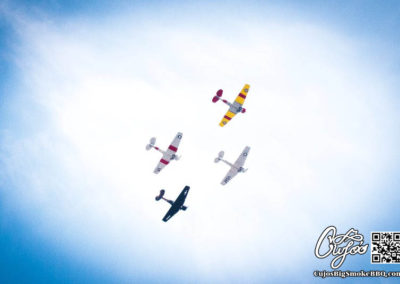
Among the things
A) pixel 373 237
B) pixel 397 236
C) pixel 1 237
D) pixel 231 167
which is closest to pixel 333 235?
pixel 373 237

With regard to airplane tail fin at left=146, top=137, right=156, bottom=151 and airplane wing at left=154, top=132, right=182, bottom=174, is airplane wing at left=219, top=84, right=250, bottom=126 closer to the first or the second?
Result: airplane wing at left=154, top=132, right=182, bottom=174

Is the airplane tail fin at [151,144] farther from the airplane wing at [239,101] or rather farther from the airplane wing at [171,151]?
the airplane wing at [239,101]

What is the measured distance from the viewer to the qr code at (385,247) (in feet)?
84.4

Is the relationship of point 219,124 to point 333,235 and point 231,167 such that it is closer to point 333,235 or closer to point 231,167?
point 231,167

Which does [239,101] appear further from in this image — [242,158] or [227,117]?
[242,158]

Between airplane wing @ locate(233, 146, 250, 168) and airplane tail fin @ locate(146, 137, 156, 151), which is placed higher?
airplane wing @ locate(233, 146, 250, 168)

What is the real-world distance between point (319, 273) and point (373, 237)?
7741mm

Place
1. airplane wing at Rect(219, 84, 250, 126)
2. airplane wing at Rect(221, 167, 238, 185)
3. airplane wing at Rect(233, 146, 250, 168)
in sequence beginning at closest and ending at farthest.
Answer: airplane wing at Rect(233, 146, 250, 168)
airplane wing at Rect(219, 84, 250, 126)
airplane wing at Rect(221, 167, 238, 185)

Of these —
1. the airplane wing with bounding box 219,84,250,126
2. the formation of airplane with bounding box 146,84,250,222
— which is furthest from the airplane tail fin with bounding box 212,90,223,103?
the airplane wing with bounding box 219,84,250,126

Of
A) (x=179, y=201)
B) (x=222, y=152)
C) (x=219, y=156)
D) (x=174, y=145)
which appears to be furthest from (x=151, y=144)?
(x=222, y=152)

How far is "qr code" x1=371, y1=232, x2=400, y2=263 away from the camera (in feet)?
84.4

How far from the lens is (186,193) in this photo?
2966 cm

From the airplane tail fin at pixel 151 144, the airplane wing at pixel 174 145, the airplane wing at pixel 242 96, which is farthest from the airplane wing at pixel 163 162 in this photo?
the airplane wing at pixel 242 96

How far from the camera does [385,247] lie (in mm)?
26312
